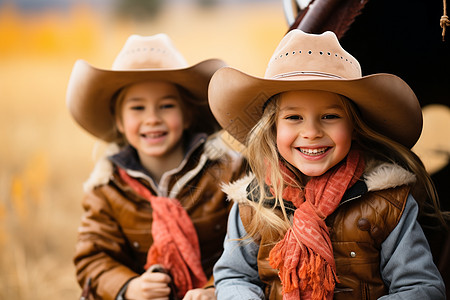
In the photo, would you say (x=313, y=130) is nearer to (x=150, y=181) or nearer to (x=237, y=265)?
(x=237, y=265)

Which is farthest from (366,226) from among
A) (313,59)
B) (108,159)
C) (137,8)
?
(137,8)

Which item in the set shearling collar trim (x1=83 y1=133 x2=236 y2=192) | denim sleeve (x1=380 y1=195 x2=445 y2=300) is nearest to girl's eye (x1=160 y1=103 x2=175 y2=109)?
shearling collar trim (x1=83 y1=133 x2=236 y2=192)

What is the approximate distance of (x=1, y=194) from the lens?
5066 millimetres

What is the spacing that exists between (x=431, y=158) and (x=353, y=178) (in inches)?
48.9

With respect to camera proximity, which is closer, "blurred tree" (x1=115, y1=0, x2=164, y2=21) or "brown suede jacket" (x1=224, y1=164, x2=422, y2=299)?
"brown suede jacket" (x1=224, y1=164, x2=422, y2=299)

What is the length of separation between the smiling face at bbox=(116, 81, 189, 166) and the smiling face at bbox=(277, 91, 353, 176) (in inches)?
31.4

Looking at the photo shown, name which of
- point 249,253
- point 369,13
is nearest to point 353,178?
point 249,253

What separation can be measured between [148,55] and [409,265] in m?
1.53

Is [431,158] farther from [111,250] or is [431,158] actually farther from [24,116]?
[24,116]

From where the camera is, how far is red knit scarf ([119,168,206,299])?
8.55 ft

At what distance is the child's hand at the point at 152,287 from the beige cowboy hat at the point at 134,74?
0.90 metres

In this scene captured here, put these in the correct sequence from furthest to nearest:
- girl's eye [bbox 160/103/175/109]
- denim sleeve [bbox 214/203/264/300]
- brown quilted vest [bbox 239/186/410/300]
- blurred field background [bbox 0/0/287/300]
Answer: blurred field background [bbox 0/0/287/300]
girl's eye [bbox 160/103/175/109]
denim sleeve [bbox 214/203/264/300]
brown quilted vest [bbox 239/186/410/300]

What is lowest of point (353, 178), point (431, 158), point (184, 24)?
point (431, 158)

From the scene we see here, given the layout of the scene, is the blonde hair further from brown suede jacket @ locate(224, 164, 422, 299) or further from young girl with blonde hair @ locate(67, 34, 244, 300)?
young girl with blonde hair @ locate(67, 34, 244, 300)
